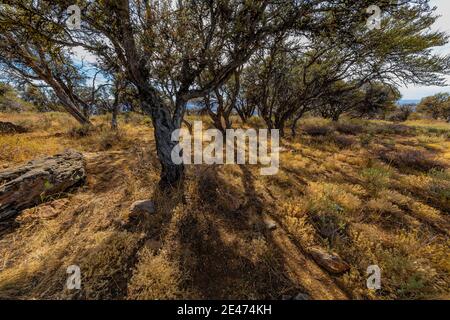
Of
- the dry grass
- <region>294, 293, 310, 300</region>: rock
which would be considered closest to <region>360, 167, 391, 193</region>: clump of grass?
the dry grass

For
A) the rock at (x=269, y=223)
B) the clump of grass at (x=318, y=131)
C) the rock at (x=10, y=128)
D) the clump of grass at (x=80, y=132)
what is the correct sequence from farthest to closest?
the clump of grass at (x=318, y=131), the clump of grass at (x=80, y=132), the rock at (x=10, y=128), the rock at (x=269, y=223)

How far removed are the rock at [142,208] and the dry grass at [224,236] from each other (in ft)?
0.42

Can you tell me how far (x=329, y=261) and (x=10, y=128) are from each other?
477 inches

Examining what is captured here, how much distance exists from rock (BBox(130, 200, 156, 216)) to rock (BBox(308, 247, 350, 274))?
9.88ft

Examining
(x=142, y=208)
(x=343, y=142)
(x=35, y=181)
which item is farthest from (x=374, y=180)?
(x=35, y=181)

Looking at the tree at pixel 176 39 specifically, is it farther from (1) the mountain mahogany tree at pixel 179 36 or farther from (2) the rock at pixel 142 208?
(2) the rock at pixel 142 208

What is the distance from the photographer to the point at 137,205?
373 centimetres

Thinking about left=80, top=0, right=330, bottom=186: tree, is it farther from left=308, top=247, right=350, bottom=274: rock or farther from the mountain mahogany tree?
left=308, top=247, right=350, bottom=274: rock

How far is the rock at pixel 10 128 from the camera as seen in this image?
7.71m

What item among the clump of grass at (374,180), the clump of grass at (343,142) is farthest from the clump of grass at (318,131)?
the clump of grass at (374,180)

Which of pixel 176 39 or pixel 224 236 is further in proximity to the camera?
pixel 176 39

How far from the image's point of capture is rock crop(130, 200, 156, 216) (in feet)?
12.0

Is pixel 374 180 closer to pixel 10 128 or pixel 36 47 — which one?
pixel 36 47

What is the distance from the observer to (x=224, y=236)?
11.0 ft
